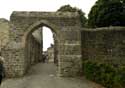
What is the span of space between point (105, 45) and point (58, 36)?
2.97 m

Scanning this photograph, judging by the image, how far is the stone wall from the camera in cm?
Result: 2175

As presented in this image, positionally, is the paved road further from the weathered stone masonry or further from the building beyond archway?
the weathered stone masonry

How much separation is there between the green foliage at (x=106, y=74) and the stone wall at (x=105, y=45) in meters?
1.50

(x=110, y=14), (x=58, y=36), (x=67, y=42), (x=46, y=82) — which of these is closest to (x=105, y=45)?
(x=67, y=42)

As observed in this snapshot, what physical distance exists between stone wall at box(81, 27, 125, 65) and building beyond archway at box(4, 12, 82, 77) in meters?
0.79

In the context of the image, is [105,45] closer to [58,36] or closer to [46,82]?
[58,36]

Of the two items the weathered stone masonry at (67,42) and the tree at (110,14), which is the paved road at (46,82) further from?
the tree at (110,14)

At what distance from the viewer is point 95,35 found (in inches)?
859

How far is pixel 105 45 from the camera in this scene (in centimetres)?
2178

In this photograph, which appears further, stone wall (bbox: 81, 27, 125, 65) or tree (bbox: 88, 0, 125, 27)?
tree (bbox: 88, 0, 125, 27)

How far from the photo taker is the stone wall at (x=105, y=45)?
71.4ft

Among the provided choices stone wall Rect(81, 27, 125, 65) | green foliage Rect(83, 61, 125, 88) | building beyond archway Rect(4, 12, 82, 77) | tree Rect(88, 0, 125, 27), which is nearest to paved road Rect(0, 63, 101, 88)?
green foliage Rect(83, 61, 125, 88)

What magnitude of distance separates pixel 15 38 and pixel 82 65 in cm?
435

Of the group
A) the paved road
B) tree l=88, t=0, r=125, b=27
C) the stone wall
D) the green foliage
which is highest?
tree l=88, t=0, r=125, b=27
